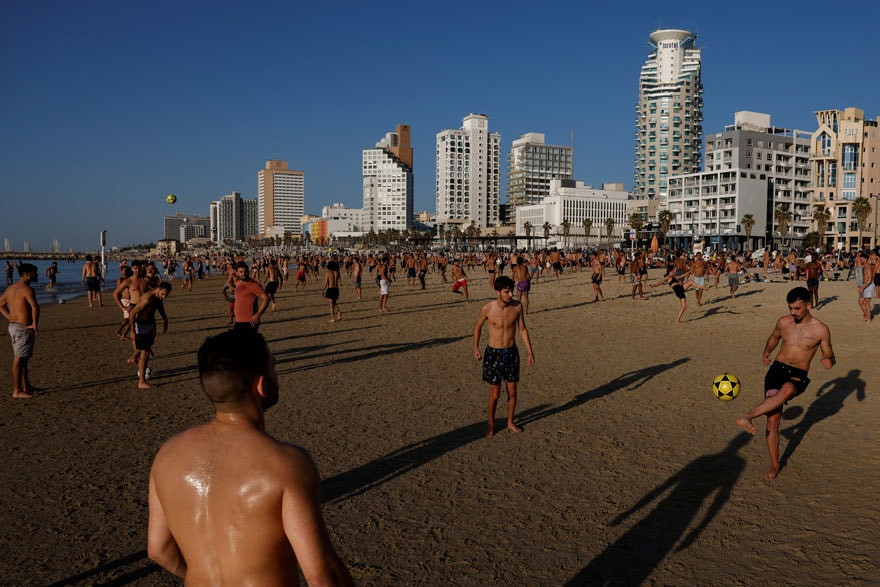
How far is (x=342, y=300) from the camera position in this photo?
26.1 metres

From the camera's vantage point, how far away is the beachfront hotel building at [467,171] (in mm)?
185750

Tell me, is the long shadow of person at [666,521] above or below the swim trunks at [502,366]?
below

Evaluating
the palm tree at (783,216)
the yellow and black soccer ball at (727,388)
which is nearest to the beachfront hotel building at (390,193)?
the palm tree at (783,216)

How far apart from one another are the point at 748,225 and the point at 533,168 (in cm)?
9376

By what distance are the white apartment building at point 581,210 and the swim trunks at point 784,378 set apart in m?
136

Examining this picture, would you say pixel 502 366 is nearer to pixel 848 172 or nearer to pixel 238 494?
pixel 238 494

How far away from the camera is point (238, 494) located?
5.84 ft

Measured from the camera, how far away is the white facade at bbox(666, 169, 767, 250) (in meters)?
99.4

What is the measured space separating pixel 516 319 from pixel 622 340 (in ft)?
26.4

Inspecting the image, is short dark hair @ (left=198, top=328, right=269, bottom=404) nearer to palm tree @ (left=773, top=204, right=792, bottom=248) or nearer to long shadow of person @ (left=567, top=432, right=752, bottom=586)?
long shadow of person @ (left=567, top=432, right=752, bottom=586)

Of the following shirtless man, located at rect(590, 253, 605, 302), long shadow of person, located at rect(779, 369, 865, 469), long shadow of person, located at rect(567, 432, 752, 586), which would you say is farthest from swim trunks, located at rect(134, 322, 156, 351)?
shirtless man, located at rect(590, 253, 605, 302)

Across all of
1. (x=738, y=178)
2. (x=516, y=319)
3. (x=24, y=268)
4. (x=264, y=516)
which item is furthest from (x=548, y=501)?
(x=738, y=178)

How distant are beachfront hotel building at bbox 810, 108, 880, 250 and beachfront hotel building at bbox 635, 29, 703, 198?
4159 cm

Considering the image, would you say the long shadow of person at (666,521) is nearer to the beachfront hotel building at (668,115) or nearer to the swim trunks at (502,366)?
the swim trunks at (502,366)
